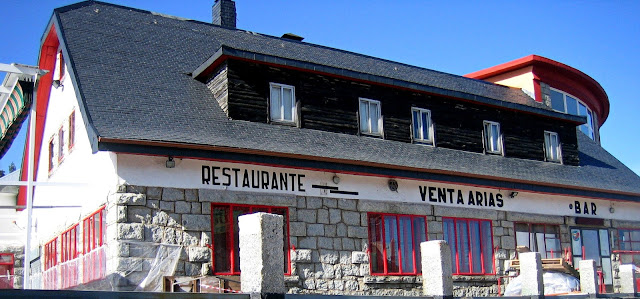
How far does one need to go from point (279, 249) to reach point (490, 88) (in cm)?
1716

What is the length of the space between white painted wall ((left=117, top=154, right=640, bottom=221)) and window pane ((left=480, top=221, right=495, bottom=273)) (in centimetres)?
47

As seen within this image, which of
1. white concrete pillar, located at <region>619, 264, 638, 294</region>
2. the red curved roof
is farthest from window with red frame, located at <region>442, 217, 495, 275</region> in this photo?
the red curved roof

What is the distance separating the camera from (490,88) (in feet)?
83.4

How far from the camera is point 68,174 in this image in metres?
17.3

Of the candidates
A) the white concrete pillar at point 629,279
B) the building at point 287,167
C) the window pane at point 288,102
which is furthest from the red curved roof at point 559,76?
the window pane at point 288,102

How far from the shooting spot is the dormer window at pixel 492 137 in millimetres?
21172

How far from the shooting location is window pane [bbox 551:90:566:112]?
1066 inches

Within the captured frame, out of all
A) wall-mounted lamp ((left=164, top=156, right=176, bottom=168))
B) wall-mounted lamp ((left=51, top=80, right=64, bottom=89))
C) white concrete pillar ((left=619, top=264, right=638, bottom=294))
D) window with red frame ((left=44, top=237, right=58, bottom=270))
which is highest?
wall-mounted lamp ((left=51, top=80, right=64, bottom=89))

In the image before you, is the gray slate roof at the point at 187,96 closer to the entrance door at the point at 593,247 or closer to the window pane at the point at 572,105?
the entrance door at the point at 593,247

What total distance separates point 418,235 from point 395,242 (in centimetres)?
71

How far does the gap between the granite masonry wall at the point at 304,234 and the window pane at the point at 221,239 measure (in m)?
0.19

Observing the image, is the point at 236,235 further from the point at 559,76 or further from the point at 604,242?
the point at 559,76

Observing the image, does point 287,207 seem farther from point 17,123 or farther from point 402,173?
point 17,123

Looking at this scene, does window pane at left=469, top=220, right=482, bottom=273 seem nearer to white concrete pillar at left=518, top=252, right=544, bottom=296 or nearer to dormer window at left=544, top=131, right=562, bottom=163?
dormer window at left=544, top=131, right=562, bottom=163
